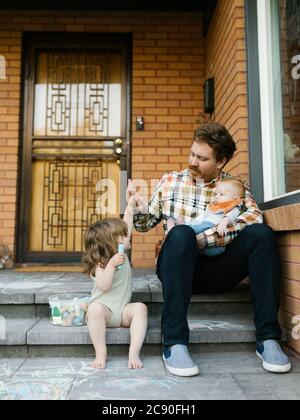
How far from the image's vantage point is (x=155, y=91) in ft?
14.4

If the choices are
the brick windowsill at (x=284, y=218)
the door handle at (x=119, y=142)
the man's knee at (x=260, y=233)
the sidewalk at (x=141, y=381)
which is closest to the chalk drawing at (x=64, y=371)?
the sidewalk at (x=141, y=381)

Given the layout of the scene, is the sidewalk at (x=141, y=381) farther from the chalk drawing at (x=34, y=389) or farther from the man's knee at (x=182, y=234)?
the man's knee at (x=182, y=234)

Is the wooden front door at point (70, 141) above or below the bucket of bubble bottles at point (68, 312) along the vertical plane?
above

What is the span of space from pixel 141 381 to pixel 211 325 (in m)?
0.65

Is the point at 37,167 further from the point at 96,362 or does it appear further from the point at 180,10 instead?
the point at 96,362

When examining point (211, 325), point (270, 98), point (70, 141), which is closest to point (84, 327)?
point (211, 325)

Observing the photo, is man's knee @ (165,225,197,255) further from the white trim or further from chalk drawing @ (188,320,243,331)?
the white trim

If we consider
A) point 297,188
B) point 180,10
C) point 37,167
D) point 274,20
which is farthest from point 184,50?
point 297,188

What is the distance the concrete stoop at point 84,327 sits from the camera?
7.36 feet

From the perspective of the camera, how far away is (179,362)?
1.95m

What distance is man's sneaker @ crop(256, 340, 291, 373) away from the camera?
1967 millimetres

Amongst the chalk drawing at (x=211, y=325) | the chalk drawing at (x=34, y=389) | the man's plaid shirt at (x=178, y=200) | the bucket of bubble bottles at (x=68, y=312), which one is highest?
the man's plaid shirt at (x=178, y=200)

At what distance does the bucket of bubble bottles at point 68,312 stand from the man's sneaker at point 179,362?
61 cm
